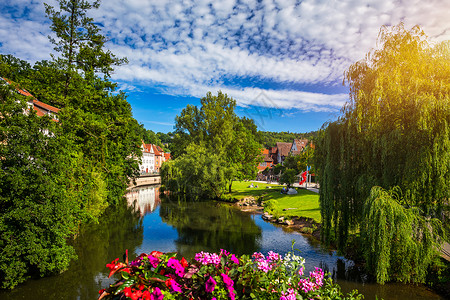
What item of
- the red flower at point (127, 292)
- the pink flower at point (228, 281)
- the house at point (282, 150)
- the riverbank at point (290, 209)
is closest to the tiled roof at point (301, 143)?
the house at point (282, 150)

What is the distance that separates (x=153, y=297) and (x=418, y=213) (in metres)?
11.2

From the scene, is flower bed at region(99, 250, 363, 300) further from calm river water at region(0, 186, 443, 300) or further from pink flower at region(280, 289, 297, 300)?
calm river water at region(0, 186, 443, 300)

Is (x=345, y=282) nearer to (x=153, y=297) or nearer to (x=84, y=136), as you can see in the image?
(x=153, y=297)

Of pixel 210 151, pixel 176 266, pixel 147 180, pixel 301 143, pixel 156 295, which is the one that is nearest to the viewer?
pixel 156 295

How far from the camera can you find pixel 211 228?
22.0 m

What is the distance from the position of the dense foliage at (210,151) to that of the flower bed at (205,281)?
103 feet

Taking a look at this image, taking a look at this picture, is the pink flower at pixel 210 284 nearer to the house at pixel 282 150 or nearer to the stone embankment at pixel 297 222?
the stone embankment at pixel 297 222

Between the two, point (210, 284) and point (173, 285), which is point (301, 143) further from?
point (173, 285)

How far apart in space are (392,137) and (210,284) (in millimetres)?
10420

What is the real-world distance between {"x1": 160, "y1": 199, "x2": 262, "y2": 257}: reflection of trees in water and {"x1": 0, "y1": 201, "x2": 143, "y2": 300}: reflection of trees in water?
3.47 m

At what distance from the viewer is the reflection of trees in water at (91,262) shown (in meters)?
10.4

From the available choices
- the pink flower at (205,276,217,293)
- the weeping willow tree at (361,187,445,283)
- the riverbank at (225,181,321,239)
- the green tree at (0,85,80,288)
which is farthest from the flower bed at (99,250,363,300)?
the riverbank at (225,181,321,239)

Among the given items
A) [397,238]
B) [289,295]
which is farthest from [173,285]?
[397,238]

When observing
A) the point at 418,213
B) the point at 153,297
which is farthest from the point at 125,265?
the point at 418,213
